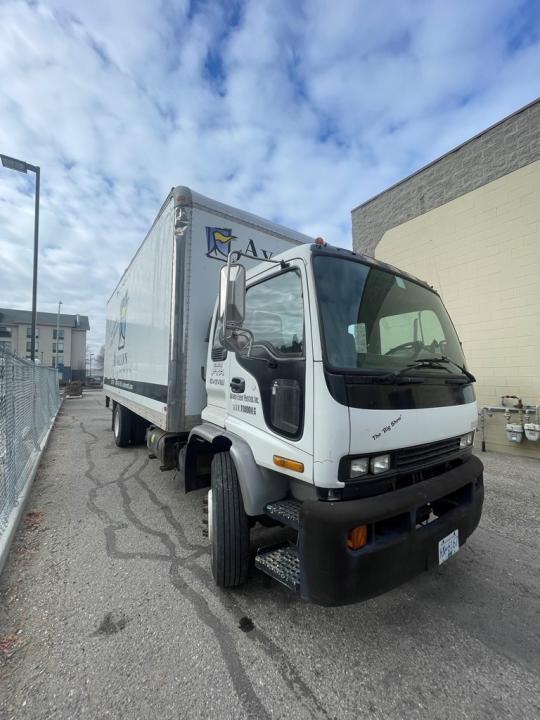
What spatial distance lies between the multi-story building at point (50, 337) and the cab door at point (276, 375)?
174ft

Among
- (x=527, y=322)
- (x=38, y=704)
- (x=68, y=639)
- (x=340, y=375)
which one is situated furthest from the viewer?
(x=527, y=322)

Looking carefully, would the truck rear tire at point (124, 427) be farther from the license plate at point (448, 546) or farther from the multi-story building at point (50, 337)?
the multi-story building at point (50, 337)

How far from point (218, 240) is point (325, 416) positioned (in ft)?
8.25

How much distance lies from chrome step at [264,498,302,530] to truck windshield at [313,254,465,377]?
909mm

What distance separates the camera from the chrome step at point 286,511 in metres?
2.05

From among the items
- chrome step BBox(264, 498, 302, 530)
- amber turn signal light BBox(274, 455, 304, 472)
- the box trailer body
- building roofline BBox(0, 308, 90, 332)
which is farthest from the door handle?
building roofline BBox(0, 308, 90, 332)

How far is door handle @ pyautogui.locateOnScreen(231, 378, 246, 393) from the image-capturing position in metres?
2.70

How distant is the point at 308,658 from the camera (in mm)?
2055

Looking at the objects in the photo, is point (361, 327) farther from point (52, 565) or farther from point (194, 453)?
point (52, 565)

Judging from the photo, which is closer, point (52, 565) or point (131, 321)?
point (52, 565)

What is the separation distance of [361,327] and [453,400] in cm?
91

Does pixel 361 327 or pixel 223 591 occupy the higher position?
pixel 361 327

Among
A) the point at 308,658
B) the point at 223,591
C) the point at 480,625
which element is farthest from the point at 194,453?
the point at 480,625

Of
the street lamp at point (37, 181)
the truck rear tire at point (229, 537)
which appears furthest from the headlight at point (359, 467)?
the street lamp at point (37, 181)
